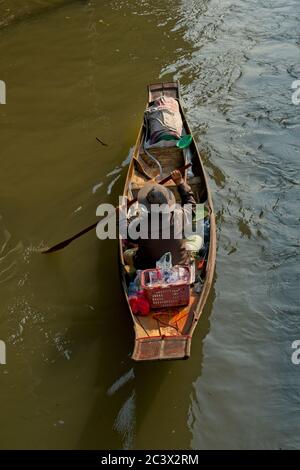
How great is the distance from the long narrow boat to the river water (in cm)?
66

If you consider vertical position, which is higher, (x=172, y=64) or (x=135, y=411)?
(x=172, y=64)

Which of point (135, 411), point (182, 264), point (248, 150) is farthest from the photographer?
point (248, 150)

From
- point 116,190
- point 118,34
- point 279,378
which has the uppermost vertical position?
point 118,34

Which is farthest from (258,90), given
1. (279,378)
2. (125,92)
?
(279,378)

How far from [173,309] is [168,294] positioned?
0.23m

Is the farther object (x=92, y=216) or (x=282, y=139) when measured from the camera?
(x=282, y=139)

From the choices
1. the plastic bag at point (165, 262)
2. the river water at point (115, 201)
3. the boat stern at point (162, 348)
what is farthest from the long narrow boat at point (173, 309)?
the river water at point (115, 201)

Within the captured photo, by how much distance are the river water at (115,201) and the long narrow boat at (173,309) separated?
2.16 feet

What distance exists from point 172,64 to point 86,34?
10.1ft

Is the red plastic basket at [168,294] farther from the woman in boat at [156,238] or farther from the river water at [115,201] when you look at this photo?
the river water at [115,201]

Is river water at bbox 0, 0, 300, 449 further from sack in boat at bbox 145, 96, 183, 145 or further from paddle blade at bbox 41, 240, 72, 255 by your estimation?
sack in boat at bbox 145, 96, 183, 145

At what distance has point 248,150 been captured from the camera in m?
9.91

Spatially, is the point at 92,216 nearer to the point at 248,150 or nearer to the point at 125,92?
the point at 248,150

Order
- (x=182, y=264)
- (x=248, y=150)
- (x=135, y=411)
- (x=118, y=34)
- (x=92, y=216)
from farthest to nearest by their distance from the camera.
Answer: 1. (x=118, y=34)
2. (x=248, y=150)
3. (x=92, y=216)
4. (x=182, y=264)
5. (x=135, y=411)
